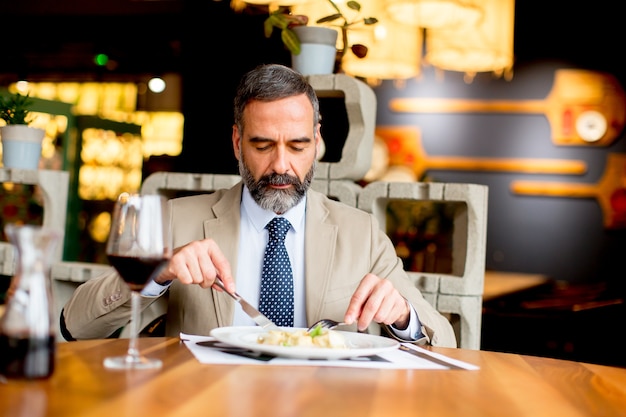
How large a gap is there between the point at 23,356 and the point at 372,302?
0.71 m

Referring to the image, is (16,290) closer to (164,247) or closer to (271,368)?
(164,247)

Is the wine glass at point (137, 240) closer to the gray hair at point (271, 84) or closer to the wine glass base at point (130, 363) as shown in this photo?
the wine glass base at point (130, 363)

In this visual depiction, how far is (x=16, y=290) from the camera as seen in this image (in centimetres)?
111

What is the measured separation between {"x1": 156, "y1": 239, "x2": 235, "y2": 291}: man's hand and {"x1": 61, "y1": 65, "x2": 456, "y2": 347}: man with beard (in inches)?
15.0

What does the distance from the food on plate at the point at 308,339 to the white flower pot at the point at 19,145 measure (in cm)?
197

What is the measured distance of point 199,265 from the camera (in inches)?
62.3

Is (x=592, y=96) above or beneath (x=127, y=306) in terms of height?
above

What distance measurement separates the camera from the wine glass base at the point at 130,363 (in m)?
1.26

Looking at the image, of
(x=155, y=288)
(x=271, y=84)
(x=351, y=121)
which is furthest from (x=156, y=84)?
(x=155, y=288)

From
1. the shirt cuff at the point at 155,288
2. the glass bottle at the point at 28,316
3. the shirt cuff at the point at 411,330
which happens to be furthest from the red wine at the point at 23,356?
the shirt cuff at the point at 411,330

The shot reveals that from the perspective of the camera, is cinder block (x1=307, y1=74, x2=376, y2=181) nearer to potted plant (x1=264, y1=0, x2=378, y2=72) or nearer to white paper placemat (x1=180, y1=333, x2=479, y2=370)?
potted plant (x1=264, y1=0, x2=378, y2=72)

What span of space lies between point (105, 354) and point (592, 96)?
19.4 ft

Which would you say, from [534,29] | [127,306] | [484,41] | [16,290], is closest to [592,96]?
[534,29]

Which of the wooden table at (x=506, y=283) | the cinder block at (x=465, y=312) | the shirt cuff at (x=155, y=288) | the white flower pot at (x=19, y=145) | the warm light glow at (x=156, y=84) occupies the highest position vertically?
the warm light glow at (x=156, y=84)
